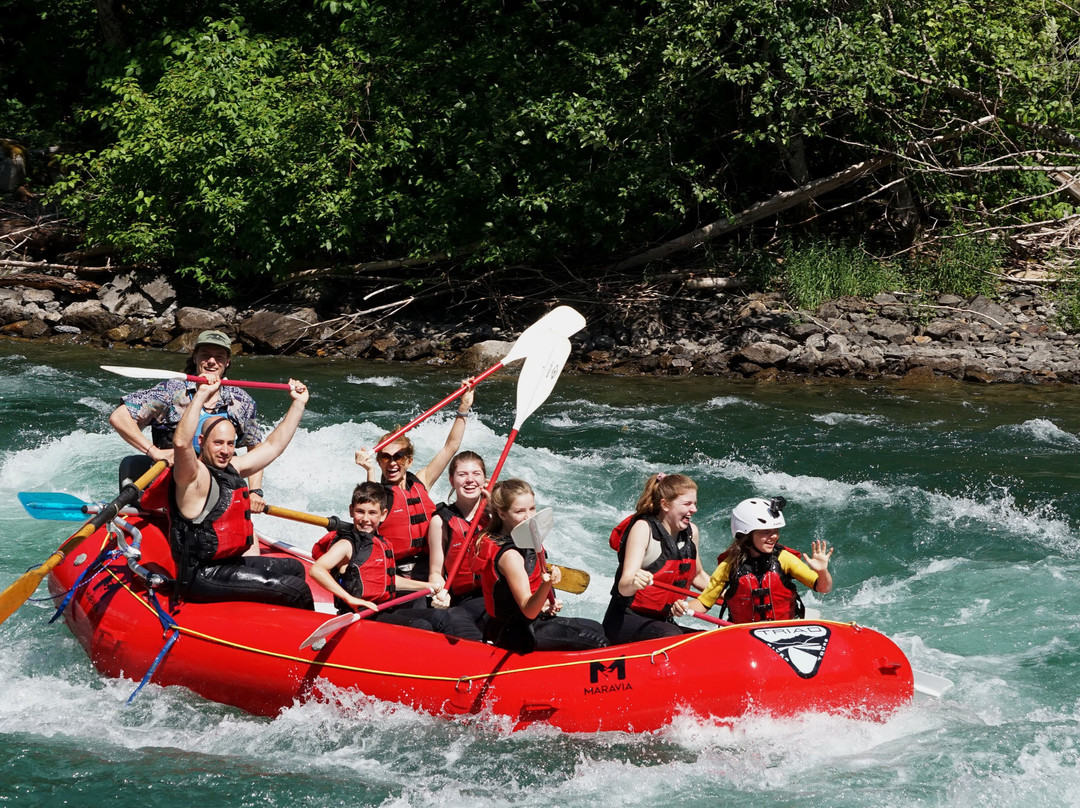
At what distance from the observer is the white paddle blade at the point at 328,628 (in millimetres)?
4211

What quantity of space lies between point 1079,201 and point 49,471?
11.0 metres

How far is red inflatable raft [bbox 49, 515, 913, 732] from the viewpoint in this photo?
13.2 ft

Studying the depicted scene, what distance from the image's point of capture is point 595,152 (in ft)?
40.5

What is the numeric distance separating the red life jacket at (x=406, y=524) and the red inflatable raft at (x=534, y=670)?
1.84ft

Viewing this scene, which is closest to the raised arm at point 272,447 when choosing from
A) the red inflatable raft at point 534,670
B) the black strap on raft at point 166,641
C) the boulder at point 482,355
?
the red inflatable raft at point 534,670

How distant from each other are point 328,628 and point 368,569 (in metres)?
0.36

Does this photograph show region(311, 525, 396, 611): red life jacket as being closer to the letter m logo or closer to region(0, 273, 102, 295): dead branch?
the letter m logo

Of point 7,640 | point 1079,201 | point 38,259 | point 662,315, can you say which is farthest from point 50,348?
point 1079,201

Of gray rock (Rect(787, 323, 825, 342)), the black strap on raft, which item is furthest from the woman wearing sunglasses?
gray rock (Rect(787, 323, 825, 342))

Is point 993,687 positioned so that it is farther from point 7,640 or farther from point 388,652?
point 7,640

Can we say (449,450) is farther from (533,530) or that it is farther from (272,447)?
(533,530)

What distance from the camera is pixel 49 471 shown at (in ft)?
25.5

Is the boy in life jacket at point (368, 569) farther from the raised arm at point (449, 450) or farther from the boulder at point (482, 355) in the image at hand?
the boulder at point (482, 355)

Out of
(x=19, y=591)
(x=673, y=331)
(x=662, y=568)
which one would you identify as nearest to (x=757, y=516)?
(x=662, y=568)
